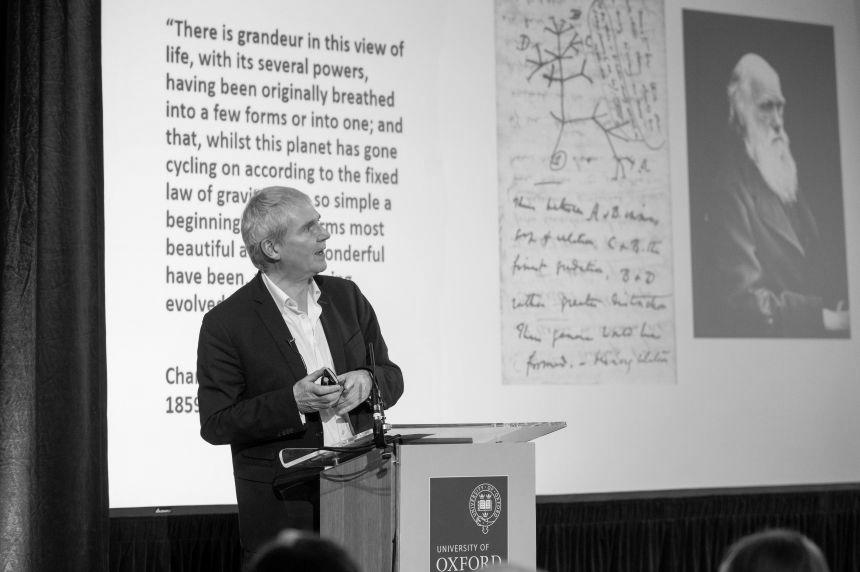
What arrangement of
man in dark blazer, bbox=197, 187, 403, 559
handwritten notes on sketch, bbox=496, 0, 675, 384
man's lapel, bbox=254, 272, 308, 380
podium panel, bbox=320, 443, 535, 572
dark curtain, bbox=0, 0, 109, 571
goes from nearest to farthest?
podium panel, bbox=320, 443, 535, 572 → man in dark blazer, bbox=197, 187, 403, 559 → man's lapel, bbox=254, 272, 308, 380 → dark curtain, bbox=0, 0, 109, 571 → handwritten notes on sketch, bbox=496, 0, 675, 384

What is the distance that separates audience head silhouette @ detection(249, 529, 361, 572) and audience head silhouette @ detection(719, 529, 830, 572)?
0.40 meters

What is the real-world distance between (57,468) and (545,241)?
84.9 inches

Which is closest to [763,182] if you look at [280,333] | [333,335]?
[333,335]

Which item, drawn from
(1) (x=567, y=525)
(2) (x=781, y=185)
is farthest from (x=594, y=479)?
(2) (x=781, y=185)

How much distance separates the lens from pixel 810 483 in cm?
459

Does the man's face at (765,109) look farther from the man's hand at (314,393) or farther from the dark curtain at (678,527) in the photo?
the man's hand at (314,393)

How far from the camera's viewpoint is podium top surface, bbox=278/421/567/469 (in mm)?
2268

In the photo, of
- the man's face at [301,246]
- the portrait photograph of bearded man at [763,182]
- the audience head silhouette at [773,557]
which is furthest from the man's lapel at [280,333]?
the portrait photograph of bearded man at [763,182]

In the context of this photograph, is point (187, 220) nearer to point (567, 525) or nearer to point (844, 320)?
point (567, 525)

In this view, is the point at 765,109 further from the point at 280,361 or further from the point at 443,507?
the point at 443,507

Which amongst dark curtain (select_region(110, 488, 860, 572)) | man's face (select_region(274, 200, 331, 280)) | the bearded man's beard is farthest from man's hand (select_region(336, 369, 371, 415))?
the bearded man's beard

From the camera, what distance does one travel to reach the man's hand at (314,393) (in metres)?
2.47

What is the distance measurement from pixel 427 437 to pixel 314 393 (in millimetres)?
369

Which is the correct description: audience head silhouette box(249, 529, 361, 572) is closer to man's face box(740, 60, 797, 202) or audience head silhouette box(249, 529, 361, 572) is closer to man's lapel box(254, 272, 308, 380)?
man's lapel box(254, 272, 308, 380)
